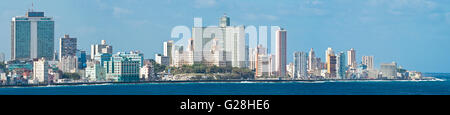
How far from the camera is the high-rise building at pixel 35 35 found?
317ft

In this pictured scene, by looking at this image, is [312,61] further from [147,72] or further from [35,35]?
[35,35]

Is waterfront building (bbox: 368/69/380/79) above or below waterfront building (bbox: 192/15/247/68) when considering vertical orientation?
below

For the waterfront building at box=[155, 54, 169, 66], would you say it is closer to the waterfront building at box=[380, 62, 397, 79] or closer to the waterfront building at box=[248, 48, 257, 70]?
the waterfront building at box=[248, 48, 257, 70]

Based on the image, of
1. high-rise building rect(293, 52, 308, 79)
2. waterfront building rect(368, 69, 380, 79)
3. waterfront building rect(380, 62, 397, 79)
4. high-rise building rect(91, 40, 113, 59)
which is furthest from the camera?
waterfront building rect(380, 62, 397, 79)

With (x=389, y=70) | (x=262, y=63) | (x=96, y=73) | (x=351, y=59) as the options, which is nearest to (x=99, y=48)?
(x=96, y=73)

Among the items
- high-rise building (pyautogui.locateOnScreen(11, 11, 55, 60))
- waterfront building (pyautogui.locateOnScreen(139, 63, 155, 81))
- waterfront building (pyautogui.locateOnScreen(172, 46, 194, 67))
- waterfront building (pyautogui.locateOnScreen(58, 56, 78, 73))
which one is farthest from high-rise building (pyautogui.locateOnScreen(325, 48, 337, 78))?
high-rise building (pyautogui.locateOnScreen(11, 11, 55, 60))

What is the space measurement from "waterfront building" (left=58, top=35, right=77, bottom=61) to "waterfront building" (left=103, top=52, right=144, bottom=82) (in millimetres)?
15666

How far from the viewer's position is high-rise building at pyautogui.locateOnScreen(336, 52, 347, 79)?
100 m

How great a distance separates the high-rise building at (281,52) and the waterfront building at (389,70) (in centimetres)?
1774

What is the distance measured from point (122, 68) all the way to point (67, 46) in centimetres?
2039

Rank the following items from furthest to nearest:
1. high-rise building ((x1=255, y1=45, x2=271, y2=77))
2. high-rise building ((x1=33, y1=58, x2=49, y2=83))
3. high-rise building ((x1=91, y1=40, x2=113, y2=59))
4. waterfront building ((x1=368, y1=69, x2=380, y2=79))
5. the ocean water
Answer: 1. waterfront building ((x1=368, y1=69, x2=380, y2=79))
2. high-rise building ((x1=91, y1=40, x2=113, y2=59))
3. high-rise building ((x1=255, y1=45, x2=271, y2=77))
4. high-rise building ((x1=33, y1=58, x2=49, y2=83))
5. the ocean water

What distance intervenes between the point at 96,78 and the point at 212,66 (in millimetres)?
18331
